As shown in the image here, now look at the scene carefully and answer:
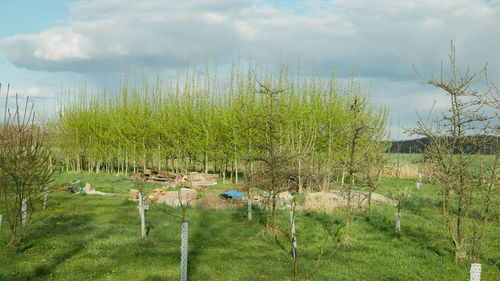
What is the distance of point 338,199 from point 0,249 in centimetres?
1232

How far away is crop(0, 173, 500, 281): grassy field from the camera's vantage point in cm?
1077

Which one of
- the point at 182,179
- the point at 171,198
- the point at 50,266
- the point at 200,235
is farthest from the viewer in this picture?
the point at 182,179

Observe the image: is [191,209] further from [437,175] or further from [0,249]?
[437,175]

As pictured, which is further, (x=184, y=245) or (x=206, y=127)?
(x=206, y=127)

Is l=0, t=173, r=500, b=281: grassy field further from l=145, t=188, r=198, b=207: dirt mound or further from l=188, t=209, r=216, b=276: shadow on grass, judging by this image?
l=145, t=188, r=198, b=207: dirt mound

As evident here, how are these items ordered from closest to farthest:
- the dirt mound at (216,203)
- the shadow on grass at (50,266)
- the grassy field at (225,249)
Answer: the shadow on grass at (50,266), the grassy field at (225,249), the dirt mound at (216,203)

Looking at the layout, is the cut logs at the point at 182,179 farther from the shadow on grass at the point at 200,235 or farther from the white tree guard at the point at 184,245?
the white tree guard at the point at 184,245

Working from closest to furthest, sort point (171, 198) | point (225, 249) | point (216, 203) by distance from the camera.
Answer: point (225, 249)
point (216, 203)
point (171, 198)

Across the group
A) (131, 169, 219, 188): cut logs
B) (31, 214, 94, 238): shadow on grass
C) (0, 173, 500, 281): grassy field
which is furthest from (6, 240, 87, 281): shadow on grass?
(131, 169, 219, 188): cut logs

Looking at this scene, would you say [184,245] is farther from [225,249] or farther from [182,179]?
[182,179]

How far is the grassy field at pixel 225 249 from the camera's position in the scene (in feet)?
35.3

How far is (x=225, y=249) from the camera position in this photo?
42.2 feet

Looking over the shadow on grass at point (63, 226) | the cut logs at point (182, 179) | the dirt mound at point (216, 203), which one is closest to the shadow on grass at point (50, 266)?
the shadow on grass at point (63, 226)

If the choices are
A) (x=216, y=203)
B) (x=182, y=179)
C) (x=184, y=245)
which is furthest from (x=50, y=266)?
(x=182, y=179)
